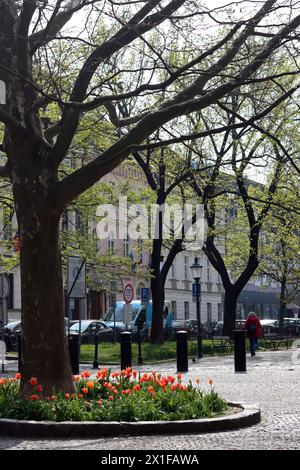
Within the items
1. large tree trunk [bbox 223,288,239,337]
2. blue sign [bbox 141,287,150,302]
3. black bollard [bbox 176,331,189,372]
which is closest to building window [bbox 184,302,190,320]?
large tree trunk [bbox 223,288,239,337]

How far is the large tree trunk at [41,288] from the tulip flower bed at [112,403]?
0.95 feet

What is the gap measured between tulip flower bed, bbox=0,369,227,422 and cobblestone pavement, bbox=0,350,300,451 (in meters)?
0.60

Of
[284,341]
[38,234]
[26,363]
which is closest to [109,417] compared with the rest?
[26,363]

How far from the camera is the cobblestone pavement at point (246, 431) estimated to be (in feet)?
33.1

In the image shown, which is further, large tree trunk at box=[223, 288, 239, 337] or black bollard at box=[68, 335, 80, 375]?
large tree trunk at box=[223, 288, 239, 337]

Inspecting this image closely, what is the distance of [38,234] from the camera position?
12.7 m

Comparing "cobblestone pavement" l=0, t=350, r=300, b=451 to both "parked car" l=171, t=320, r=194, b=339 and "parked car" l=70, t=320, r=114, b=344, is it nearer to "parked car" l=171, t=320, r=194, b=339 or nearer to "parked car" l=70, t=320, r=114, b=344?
"parked car" l=70, t=320, r=114, b=344

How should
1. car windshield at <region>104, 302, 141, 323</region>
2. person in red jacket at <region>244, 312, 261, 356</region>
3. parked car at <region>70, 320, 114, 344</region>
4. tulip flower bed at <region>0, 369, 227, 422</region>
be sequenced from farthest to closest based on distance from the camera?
1. car windshield at <region>104, 302, 141, 323</region>
2. parked car at <region>70, 320, 114, 344</region>
3. person in red jacket at <region>244, 312, 261, 356</region>
4. tulip flower bed at <region>0, 369, 227, 422</region>

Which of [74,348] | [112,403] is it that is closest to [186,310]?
[74,348]

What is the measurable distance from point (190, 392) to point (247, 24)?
195 inches

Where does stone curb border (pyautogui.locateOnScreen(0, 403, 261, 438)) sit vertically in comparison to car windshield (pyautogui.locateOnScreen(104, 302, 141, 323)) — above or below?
below

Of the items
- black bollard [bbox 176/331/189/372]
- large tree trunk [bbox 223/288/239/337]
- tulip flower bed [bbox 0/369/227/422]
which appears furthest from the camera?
large tree trunk [bbox 223/288/239/337]

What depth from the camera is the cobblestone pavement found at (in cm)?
1008

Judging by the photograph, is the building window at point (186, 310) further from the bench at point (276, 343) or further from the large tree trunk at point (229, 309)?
the large tree trunk at point (229, 309)
